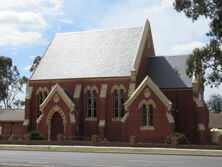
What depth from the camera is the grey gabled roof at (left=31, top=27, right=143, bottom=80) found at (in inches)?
1663

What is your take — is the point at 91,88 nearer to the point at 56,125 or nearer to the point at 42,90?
the point at 56,125

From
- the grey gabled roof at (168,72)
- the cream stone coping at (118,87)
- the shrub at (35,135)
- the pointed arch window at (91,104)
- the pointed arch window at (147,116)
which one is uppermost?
the grey gabled roof at (168,72)

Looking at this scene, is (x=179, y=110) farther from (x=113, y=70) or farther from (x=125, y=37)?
(x=125, y=37)

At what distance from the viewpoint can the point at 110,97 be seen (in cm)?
4138

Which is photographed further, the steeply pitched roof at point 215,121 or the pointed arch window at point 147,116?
the steeply pitched roof at point 215,121

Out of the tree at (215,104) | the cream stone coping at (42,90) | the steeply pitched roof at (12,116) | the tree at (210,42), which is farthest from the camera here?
the tree at (215,104)

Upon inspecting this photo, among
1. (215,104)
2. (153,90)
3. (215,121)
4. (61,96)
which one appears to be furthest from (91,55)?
(215,104)

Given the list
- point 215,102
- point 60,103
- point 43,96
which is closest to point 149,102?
point 60,103

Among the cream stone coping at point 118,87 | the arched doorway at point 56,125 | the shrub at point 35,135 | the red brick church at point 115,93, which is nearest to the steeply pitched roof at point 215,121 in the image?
the red brick church at point 115,93

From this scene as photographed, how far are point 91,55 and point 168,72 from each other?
10.0 m

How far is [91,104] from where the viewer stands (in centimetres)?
4231

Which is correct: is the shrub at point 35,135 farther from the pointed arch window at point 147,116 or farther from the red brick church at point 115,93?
the pointed arch window at point 147,116

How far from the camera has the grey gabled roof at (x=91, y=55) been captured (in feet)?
139

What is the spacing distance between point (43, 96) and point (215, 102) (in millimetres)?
91792
